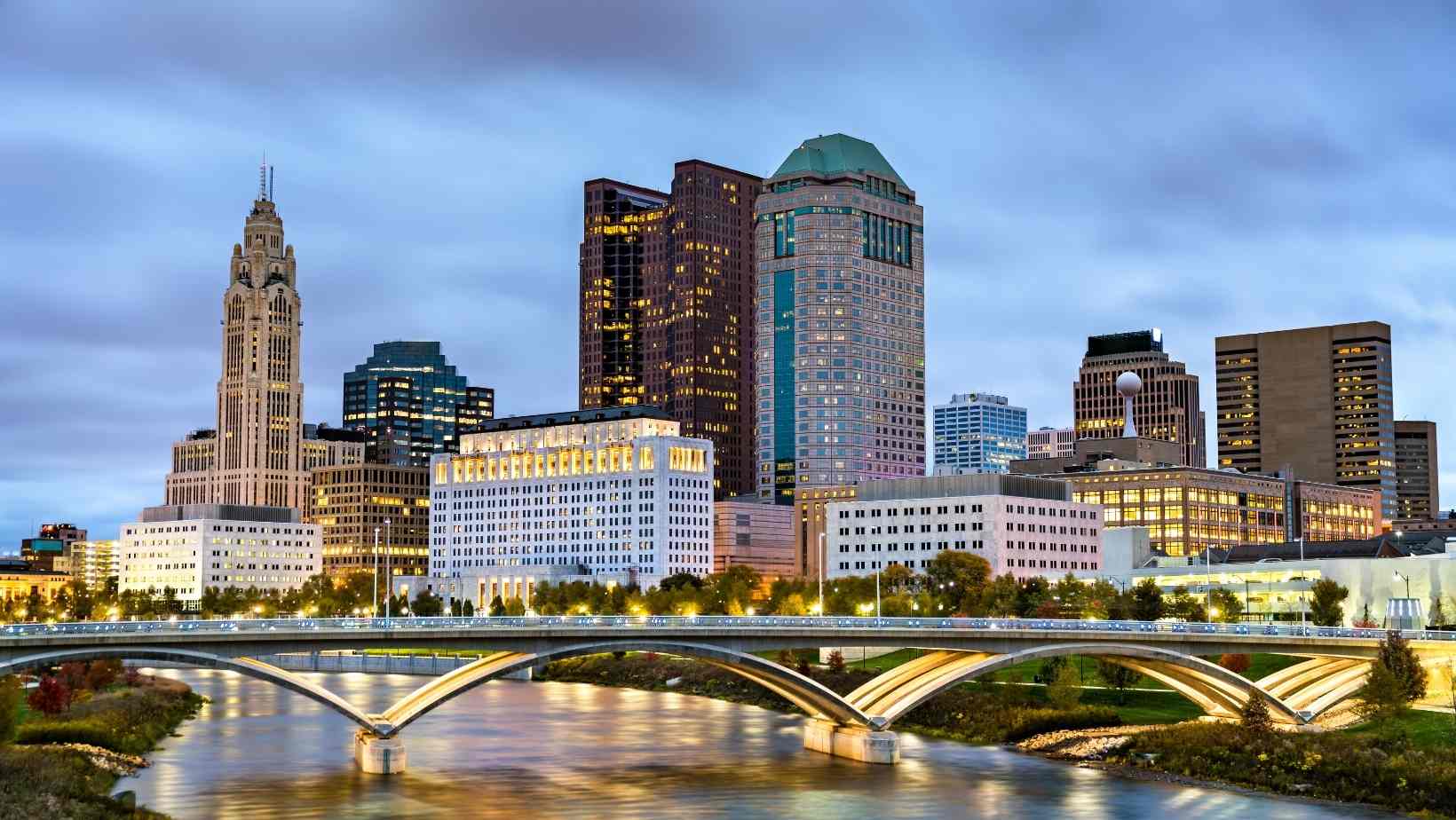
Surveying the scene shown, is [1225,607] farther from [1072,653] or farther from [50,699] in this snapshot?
[50,699]

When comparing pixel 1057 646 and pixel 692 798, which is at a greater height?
pixel 1057 646

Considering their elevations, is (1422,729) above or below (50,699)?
below

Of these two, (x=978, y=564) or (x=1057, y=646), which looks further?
(x=978, y=564)

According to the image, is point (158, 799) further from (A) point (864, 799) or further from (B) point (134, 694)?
(B) point (134, 694)

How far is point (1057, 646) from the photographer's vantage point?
102 m

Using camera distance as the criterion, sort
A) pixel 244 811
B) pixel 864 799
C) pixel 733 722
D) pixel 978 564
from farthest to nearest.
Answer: pixel 978 564, pixel 733 722, pixel 864 799, pixel 244 811

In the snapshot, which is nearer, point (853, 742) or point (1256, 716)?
point (1256, 716)

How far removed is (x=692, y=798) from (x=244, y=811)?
856 inches

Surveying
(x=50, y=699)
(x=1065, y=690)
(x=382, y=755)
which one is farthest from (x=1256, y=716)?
(x=50, y=699)

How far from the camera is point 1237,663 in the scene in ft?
414

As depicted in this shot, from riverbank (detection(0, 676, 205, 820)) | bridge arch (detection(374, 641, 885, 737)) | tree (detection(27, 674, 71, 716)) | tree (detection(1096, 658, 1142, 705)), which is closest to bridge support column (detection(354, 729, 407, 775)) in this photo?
bridge arch (detection(374, 641, 885, 737))

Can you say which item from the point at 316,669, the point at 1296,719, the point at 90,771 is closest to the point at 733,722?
the point at 1296,719

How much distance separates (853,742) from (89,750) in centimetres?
4373

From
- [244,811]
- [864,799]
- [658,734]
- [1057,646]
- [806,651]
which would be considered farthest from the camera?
[806,651]
